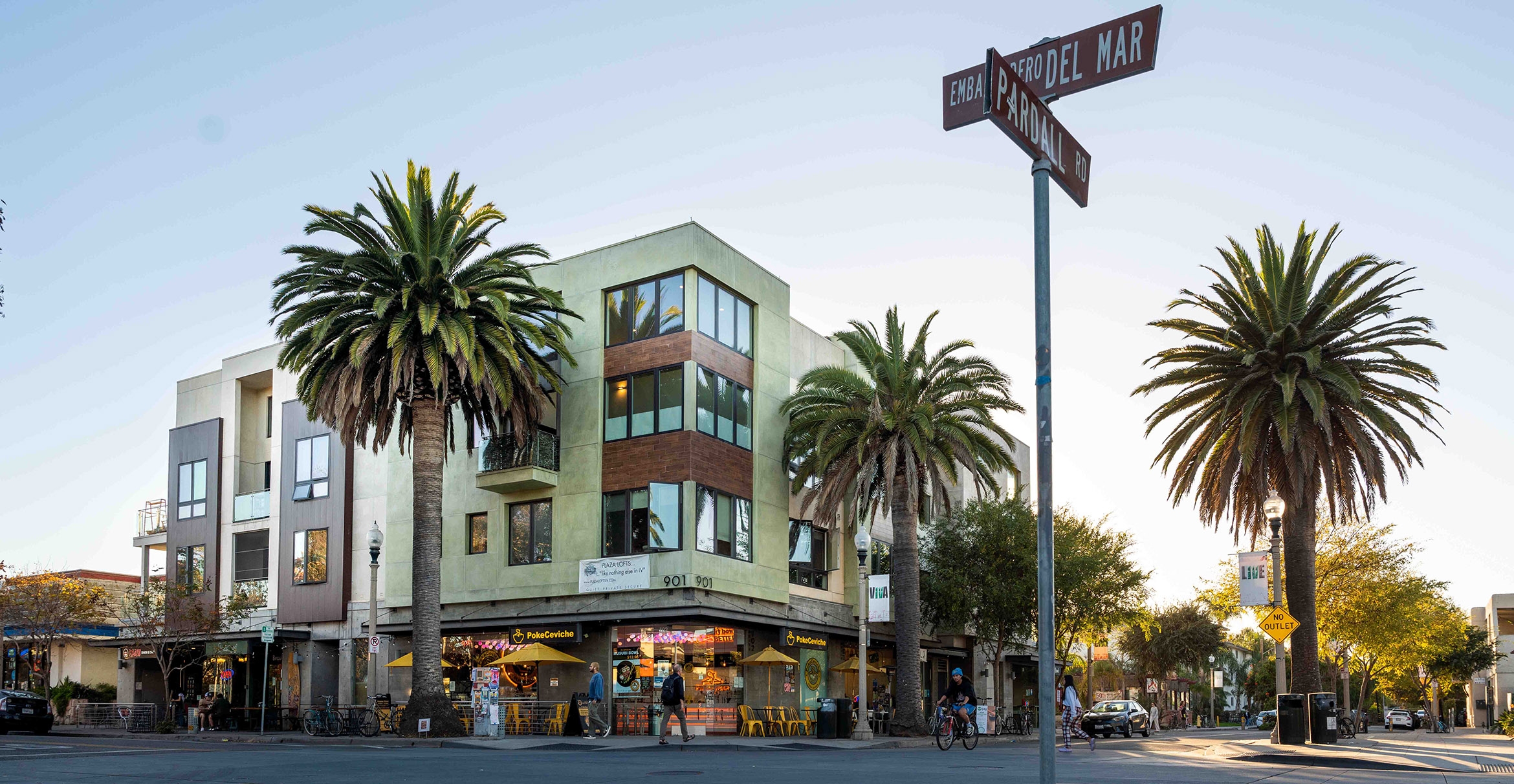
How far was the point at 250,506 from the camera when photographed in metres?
46.0

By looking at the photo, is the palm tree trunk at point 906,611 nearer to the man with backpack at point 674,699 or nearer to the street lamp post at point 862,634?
the street lamp post at point 862,634

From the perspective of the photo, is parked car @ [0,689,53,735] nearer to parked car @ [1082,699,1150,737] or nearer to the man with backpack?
the man with backpack

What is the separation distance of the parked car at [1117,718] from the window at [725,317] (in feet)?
62.5

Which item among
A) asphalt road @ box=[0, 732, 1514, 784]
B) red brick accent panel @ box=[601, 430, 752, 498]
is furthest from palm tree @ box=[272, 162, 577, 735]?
asphalt road @ box=[0, 732, 1514, 784]

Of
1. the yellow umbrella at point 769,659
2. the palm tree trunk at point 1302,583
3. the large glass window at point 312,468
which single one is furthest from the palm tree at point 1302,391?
the large glass window at point 312,468

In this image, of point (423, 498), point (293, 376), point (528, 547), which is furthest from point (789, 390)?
point (293, 376)

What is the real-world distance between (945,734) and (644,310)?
52.2 feet

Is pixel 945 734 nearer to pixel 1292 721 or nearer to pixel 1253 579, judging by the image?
pixel 1292 721

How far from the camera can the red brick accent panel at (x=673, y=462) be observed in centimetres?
3497

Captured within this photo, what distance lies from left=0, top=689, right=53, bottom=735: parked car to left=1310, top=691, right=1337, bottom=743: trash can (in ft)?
116

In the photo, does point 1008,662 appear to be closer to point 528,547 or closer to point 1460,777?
point 528,547

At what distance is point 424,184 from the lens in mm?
33125

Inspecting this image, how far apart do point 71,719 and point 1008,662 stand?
4087 cm

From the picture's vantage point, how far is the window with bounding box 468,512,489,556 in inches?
1544
